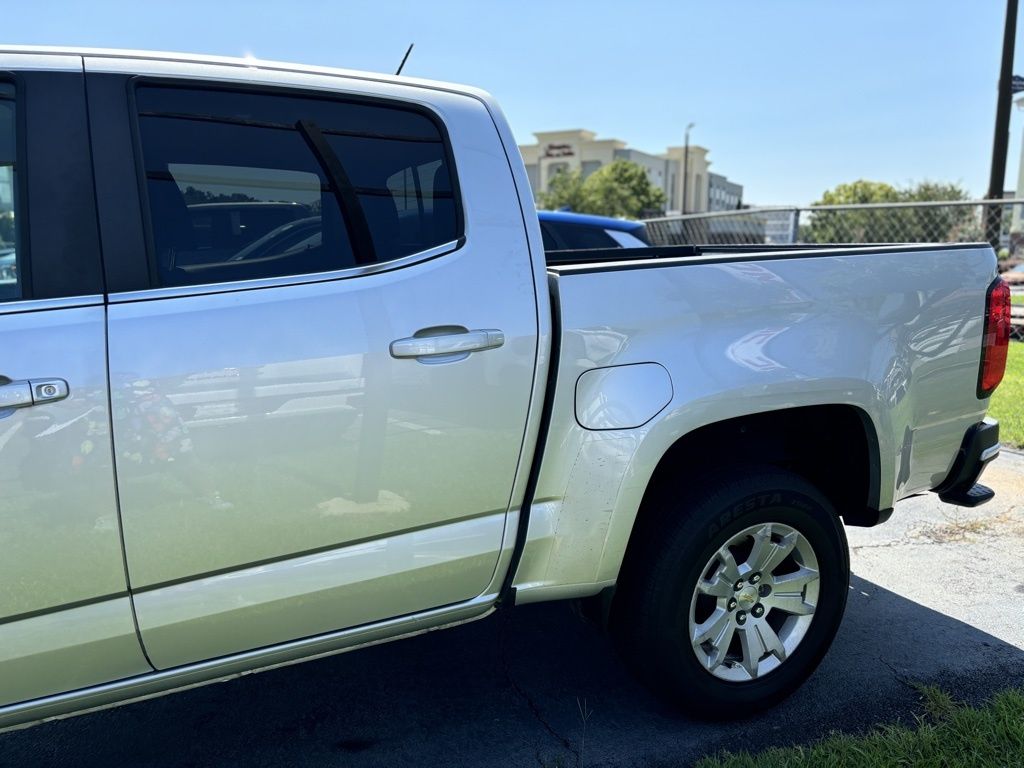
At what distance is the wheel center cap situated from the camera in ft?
8.84

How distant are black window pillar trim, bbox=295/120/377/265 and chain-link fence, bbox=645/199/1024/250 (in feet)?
28.6

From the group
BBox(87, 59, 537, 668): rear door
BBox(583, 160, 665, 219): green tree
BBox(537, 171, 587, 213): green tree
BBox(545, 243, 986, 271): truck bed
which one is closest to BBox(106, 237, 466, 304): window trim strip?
BBox(87, 59, 537, 668): rear door

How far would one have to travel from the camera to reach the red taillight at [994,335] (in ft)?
9.81

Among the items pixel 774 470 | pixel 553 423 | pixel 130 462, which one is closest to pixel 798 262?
pixel 774 470

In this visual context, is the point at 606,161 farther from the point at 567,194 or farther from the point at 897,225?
the point at 897,225

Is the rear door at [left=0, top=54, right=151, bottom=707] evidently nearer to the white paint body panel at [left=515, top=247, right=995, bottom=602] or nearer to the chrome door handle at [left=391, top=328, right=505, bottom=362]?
the chrome door handle at [left=391, top=328, right=505, bottom=362]

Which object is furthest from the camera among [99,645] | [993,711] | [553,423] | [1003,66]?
[1003,66]

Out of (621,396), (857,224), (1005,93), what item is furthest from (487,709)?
(1005,93)

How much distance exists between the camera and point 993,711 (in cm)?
268

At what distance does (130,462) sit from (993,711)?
271cm

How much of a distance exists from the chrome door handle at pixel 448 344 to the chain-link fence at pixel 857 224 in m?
8.65

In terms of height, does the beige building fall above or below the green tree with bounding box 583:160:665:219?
above

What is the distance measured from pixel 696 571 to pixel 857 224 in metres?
12.0

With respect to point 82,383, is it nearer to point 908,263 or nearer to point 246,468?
point 246,468
